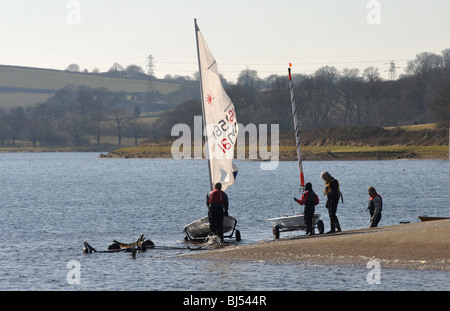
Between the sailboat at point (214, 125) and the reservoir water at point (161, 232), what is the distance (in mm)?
1304

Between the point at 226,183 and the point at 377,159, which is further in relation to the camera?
the point at 377,159

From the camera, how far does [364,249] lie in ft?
78.2

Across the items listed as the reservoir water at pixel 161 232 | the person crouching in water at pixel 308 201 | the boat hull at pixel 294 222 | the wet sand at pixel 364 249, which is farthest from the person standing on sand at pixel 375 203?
the reservoir water at pixel 161 232

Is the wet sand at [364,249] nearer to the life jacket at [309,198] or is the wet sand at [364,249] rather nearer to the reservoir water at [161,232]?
the reservoir water at [161,232]

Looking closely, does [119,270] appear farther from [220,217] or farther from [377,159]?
[377,159]

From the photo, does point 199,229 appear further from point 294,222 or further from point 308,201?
point 308,201

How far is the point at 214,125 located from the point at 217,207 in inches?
174

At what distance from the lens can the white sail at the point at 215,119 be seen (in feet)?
99.2

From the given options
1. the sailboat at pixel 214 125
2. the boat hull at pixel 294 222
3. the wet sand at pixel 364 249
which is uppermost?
the sailboat at pixel 214 125

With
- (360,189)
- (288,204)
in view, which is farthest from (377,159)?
(288,204)

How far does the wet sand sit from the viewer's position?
886 inches

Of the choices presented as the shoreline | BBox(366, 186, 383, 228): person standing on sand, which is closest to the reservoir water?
BBox(366, 186, 383, 228): person standing on sand

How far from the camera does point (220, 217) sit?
90.3 ft
